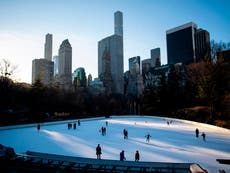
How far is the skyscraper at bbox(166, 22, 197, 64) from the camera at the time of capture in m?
154

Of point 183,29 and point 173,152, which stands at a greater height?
point 183,29

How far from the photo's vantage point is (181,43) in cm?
16200

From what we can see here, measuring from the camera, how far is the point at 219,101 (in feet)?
119

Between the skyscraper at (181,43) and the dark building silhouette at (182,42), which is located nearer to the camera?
the dark building silhouette at (182,42)

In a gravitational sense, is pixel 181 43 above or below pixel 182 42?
below

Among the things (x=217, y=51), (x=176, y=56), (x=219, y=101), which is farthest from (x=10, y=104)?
(x=176, y=56)

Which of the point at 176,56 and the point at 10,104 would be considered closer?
the point at 10,104

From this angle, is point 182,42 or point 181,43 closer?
point 182,42

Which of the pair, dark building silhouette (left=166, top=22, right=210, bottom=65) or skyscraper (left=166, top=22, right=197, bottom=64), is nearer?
dark building silhouette (left=166, top=22, right=210, bottom=65)

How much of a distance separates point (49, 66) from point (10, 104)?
138m

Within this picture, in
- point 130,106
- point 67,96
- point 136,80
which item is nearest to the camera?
point 67,96

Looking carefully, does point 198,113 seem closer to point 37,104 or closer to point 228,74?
point 228,74

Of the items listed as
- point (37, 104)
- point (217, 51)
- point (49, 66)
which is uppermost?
point (49, 66)

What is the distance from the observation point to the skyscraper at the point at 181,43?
154 m
